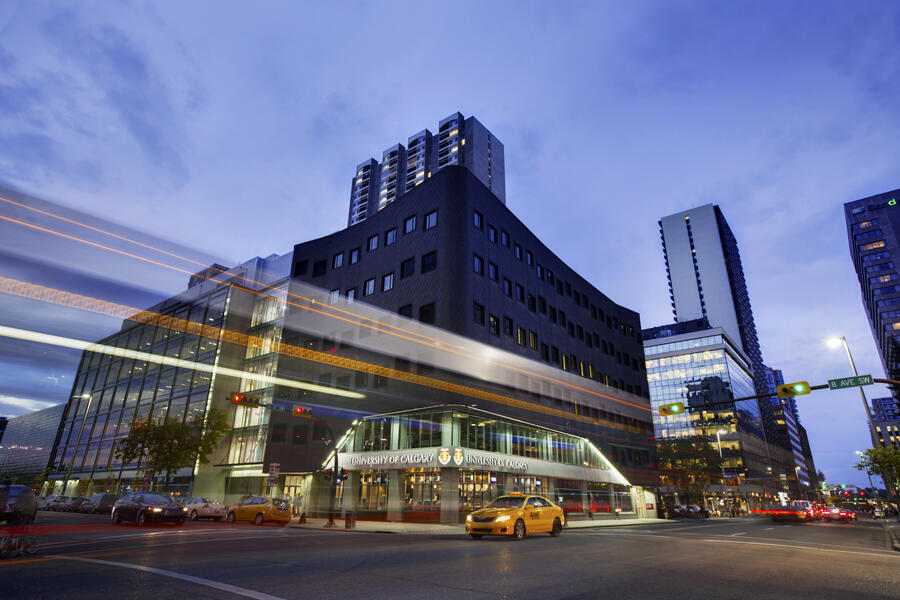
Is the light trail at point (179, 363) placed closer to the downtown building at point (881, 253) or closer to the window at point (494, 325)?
the window at point (494, 325)

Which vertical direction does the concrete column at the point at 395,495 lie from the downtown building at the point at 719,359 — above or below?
below

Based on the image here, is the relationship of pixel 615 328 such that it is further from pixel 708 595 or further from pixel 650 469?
pixel 708 595

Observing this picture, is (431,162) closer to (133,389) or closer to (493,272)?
(133,389)

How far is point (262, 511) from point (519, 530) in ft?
52.7

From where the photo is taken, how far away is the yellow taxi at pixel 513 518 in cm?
1730

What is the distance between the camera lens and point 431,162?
119m

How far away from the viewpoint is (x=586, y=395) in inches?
1975

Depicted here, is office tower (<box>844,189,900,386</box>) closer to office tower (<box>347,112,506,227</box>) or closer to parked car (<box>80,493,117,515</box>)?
office tower (<box>347,112,506,227</box>)

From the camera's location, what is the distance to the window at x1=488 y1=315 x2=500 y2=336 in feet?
122

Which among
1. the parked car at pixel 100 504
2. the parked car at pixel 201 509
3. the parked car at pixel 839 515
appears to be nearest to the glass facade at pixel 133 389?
the parked car at pixel 100 504

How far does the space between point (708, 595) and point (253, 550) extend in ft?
33.6

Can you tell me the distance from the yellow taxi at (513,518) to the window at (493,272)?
21.8 metres

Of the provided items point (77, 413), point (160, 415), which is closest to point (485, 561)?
point (160, 415)

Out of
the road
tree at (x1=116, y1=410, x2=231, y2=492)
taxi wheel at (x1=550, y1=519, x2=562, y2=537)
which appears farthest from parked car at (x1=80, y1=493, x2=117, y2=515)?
taxi wheel at (x1=550, y1=519, x2=562, y2=537)
